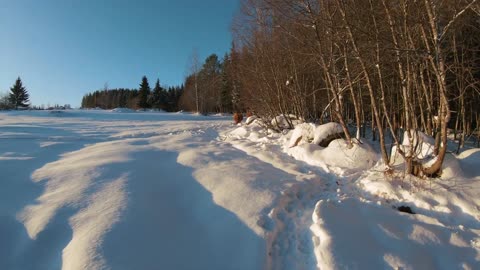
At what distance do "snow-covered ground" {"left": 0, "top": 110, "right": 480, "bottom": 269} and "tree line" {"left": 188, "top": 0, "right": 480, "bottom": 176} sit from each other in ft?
2.63

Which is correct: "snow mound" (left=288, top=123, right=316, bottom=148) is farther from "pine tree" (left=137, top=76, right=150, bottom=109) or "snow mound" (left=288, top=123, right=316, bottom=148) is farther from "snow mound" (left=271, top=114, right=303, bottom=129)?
"pine tree" (left=137, top=76, right=150, bottom=109)

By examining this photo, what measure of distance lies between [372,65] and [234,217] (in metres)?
3.49

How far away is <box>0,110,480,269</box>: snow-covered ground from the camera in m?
2.76

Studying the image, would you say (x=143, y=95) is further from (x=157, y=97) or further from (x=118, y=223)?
(x=118, y=223)

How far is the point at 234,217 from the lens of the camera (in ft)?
11.4

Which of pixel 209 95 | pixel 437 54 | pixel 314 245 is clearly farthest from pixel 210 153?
pixel 209 95

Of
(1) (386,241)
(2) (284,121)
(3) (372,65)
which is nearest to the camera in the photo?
(1) (386,241)

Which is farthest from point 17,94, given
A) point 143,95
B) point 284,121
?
point 284,121

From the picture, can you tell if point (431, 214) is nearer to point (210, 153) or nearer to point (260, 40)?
point (210, 153)

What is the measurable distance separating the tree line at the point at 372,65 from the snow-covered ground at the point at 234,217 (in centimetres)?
80

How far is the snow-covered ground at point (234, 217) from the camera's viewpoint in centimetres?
276

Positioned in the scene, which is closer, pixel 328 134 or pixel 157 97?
pixel 328 134

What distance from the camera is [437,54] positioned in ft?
12.3

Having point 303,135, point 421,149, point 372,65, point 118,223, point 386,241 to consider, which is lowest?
point 386,241
